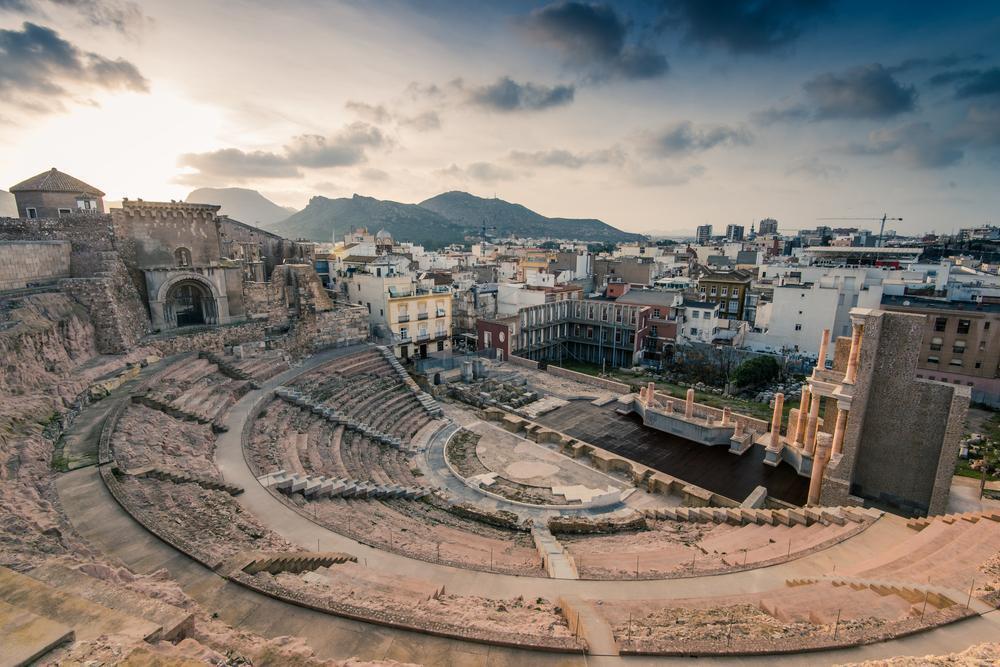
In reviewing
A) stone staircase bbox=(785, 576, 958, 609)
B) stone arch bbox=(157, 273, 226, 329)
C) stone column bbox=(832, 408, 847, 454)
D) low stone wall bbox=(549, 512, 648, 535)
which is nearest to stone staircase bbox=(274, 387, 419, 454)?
low stone wall bbox=(549, 512, 648, 535)

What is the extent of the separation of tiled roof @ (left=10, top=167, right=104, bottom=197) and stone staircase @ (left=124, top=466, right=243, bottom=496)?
27.3 m

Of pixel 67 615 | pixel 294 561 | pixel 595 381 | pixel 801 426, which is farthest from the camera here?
pixel 595 381

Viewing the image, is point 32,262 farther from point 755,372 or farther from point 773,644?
point 755,372

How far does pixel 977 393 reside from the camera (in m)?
38.5

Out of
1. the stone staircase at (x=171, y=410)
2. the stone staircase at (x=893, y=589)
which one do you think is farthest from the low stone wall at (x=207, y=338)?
the stone staircase at (x=893, y=589)

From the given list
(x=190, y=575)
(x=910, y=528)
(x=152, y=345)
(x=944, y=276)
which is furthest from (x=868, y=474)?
→ (x=944, y=276)

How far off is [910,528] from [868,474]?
5092 mm

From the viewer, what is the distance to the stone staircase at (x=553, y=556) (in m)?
12.5

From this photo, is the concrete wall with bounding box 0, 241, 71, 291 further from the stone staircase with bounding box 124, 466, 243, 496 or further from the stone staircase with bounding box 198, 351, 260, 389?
the stone staircase with bounding box 124, 466, 243, 496

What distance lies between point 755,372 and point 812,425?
2023 cm

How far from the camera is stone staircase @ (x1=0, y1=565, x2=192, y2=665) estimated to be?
525 centimetres

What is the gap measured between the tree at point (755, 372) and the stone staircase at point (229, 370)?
3855 cm

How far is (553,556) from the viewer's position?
1380 cm

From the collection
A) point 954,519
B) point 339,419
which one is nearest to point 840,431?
point 954,519
